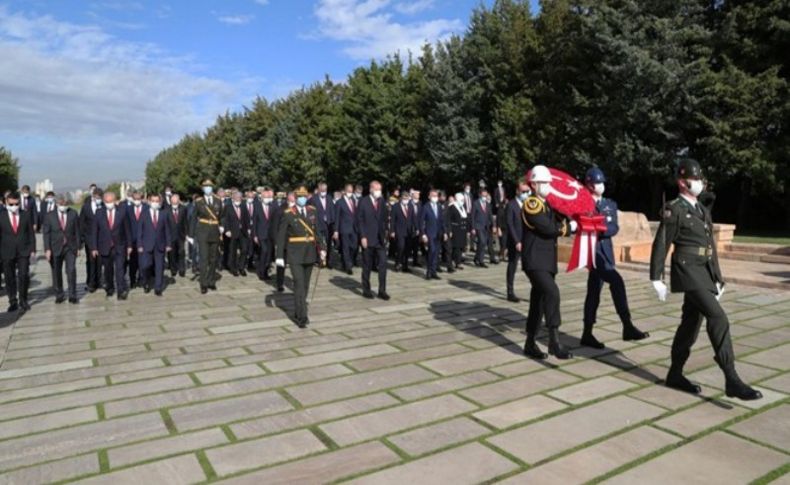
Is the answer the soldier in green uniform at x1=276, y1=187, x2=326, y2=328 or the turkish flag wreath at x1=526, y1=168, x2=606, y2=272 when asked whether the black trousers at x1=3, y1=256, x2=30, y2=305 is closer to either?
the soldier in green uniform at x1=276, y1=187, x2=326, y2=328

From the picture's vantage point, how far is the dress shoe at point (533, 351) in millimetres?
5844

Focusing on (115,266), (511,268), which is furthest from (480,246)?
(115,266)

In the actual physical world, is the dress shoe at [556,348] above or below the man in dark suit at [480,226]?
below

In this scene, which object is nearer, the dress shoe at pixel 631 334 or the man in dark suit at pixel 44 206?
the dress shoe at pixel 631 334

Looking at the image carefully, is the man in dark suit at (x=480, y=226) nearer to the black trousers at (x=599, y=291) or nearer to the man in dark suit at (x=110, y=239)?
the black trousers at (x=599, y=291)

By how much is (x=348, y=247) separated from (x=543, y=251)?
774 centimetres

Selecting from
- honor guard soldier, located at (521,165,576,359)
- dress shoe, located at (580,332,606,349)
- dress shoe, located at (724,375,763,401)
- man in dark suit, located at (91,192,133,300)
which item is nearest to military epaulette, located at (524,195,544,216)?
honor guard soldier, located at (521,165,576,359)

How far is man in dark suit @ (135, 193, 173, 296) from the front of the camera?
34.7 ft

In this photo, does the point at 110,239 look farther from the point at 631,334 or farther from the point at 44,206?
the point at 631,334

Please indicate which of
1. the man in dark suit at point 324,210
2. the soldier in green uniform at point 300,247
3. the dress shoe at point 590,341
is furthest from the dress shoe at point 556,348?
the man in dark suit at point 324,210

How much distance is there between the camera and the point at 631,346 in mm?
6336

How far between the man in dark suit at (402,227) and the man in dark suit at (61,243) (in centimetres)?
628

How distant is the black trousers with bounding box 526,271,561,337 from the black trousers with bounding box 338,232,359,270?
753 centimetres

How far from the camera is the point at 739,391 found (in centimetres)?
448
